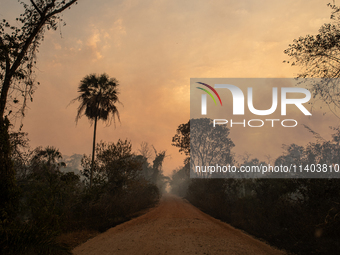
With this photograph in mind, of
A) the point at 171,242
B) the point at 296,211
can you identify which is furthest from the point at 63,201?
the point at 296,211

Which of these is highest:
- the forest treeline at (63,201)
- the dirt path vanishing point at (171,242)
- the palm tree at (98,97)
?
the palm tree at (98,97)

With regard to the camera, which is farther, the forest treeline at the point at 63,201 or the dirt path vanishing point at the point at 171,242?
the dirt path vanishing point at the point at 171,242

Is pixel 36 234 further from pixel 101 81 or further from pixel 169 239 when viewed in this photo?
pixel 101 81

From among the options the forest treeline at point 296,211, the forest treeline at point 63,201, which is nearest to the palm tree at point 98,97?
the forest treeline at point 63,201

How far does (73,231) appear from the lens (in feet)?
33.3

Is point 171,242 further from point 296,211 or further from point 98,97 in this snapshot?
point 98,97

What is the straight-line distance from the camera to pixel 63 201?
10312 millimetres

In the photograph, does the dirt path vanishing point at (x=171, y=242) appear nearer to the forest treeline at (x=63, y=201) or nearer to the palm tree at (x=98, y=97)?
the forest treeline at (x=63, y=201)

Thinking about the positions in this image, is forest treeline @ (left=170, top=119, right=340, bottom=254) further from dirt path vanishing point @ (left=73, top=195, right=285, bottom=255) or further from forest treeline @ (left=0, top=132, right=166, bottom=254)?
forest treeline @ (left=0, top=132, right=166, bottom=254)

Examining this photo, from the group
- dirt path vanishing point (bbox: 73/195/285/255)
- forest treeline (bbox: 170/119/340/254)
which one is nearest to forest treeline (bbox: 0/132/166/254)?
dirt path vanishing point (bbox: 73/195/285/255)

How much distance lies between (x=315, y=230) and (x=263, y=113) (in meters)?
10.8

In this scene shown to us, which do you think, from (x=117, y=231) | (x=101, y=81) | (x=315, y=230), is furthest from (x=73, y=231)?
(x=101, y=81)

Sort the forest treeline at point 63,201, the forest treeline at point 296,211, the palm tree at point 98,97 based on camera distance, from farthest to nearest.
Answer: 1. the palm tree at point 98,97
2. the forest treeline at point 296,211
3. the forest treeline at point 63,201

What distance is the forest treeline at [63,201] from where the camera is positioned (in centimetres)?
564
